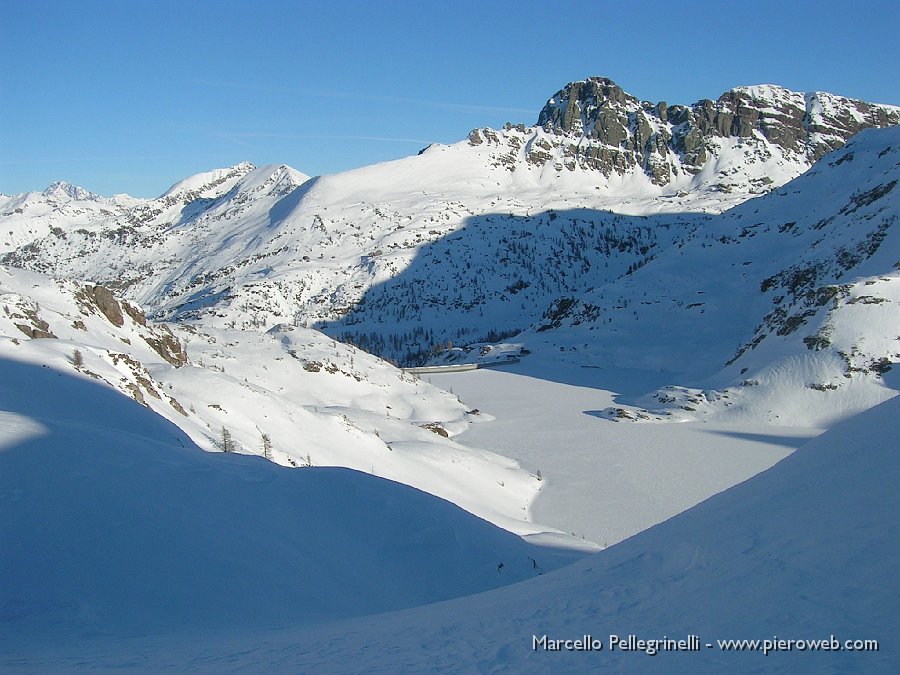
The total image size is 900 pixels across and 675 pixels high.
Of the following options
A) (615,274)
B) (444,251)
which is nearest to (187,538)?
(615,274)

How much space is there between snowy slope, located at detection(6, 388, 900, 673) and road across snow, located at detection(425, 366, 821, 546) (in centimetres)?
1434

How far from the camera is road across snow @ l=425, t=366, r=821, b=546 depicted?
24.3 meters

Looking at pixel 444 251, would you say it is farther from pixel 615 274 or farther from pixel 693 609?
pixel 693 609

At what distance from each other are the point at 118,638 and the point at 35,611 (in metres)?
1.03

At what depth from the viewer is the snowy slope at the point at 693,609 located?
496 centimetres

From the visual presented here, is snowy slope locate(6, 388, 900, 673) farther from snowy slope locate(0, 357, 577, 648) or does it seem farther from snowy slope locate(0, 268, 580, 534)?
snowy slope locate(0, 268, 580, 534)

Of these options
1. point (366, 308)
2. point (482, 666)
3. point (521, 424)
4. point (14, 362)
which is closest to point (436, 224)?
point (366, 308)

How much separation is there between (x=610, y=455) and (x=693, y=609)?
89.8 feet

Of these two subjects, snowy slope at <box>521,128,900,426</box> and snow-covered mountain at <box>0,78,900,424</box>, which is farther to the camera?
snow-covered mountain at <box>0,78,900,424</box>

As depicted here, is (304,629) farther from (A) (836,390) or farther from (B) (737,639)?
(A) (836,390)

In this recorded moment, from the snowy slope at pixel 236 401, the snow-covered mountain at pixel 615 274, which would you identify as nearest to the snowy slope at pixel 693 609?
the snowy slope at pixel 236 401

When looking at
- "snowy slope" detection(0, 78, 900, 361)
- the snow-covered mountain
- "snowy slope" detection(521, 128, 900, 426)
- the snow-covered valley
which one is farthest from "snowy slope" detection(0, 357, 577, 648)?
"snowy slope" detection(0, 78, 900, 361)

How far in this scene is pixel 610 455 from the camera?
32.2 meters

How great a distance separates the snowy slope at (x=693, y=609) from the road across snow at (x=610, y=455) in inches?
565
